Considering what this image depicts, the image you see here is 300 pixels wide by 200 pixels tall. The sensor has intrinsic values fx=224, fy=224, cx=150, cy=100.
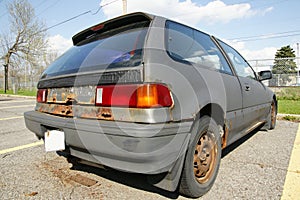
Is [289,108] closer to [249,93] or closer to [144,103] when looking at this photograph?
[249,93]

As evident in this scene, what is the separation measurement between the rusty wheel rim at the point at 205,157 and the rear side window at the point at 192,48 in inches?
28.2

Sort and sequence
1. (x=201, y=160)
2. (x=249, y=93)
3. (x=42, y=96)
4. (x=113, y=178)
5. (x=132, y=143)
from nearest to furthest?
(x=132, y=143), (x=201, y=160), (x=113, y=178), (x=42, y=96), (x=249, y=93)

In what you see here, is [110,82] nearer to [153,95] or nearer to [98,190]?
[153,95]

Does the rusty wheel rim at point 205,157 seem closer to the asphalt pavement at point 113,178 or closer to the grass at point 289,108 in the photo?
the asphalt pavement at point 113,178

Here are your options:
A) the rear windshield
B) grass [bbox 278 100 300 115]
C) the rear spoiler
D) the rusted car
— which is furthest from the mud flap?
grass [bbox 278 100 300 115]

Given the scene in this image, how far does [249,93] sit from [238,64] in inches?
17.9

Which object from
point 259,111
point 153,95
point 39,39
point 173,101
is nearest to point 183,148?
point 173,101

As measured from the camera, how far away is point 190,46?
7.14ft

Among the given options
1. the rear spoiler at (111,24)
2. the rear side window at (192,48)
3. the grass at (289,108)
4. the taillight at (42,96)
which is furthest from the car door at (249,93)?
the grass at (289,108)

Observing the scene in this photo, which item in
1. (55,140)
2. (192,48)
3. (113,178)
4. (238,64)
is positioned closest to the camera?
(55,140)

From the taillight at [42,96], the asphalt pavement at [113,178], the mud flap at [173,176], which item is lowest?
the asphalt pavement at [113,178]

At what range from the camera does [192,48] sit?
2191 millimetres

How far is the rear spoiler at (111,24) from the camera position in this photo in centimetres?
199

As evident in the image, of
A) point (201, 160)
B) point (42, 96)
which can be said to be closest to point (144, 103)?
point (201, 160)
